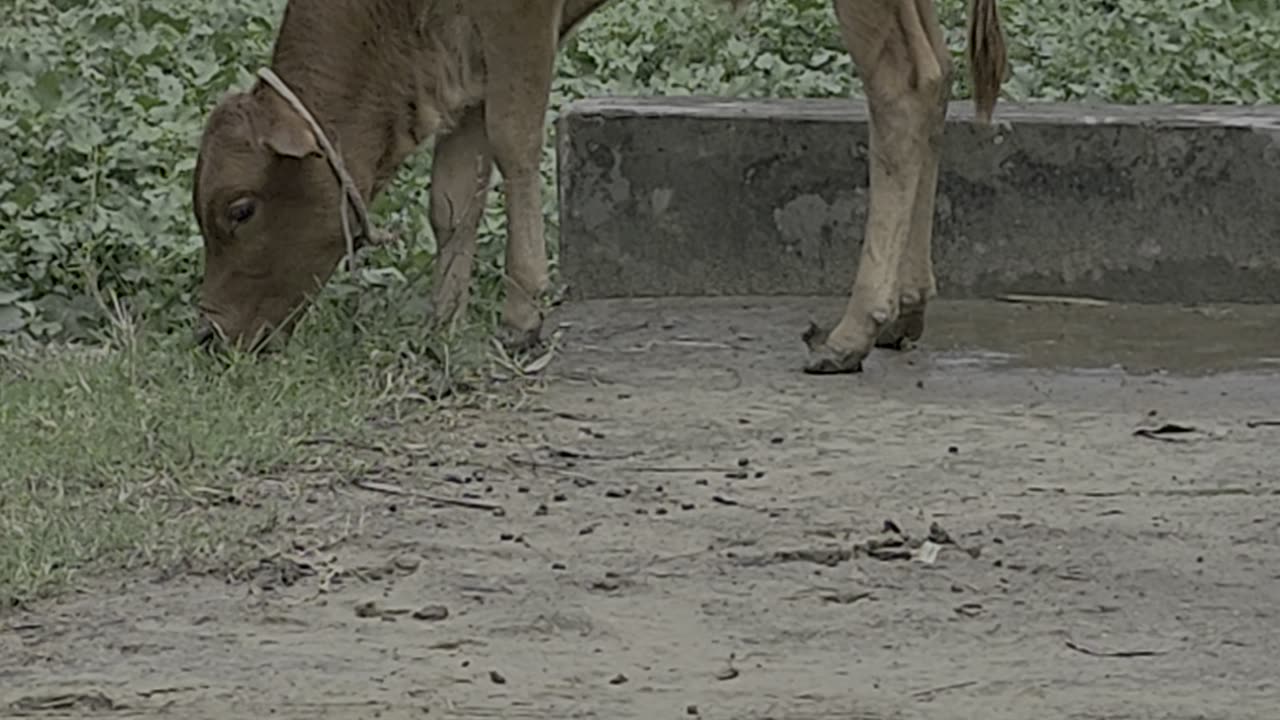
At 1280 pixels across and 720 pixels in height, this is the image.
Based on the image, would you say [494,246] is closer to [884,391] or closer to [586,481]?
[884,391]

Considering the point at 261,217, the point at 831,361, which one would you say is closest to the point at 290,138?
the point at 261,217

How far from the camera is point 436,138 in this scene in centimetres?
652

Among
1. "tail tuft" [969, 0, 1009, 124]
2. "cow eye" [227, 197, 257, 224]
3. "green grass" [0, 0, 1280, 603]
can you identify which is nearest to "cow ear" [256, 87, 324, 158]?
"cow eye" [227, 197, 257, 224]

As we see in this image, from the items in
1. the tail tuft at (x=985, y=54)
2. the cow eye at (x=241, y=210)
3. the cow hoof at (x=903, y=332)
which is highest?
the tail tuft at (x=985, y=54)

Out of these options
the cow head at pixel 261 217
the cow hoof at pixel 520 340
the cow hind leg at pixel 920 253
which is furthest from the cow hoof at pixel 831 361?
the cow head at pixel 261 217

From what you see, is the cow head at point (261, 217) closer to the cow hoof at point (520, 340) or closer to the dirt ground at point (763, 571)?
the cow hoof at point (520, 340)

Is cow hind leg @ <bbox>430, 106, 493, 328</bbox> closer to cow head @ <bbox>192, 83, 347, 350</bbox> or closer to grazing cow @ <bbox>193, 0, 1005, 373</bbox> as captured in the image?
grazing cow @ <bbox>193, 0, 1005, 373</bbox>

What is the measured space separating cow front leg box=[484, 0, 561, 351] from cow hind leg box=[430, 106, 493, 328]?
16cm

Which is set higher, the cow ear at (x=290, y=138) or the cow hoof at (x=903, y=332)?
the cow ear at (x=290, y=138)

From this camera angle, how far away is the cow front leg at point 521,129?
6238 millimetres

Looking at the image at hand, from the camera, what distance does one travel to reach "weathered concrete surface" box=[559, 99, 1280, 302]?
6.94m

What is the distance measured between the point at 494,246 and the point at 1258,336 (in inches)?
81.3

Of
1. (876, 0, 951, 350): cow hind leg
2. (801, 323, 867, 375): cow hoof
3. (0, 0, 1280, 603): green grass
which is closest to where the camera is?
(0, 0, 1280, 603): green grass

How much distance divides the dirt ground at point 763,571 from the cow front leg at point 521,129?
0.23 m
